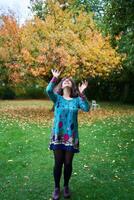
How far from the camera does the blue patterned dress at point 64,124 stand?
7367 mm

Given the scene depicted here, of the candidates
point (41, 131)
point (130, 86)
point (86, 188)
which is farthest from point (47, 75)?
point (86, 188)

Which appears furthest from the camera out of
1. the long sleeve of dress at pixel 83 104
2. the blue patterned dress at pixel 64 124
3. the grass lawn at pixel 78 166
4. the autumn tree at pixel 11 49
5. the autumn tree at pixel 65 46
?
the autumn tree at pixel 11 49

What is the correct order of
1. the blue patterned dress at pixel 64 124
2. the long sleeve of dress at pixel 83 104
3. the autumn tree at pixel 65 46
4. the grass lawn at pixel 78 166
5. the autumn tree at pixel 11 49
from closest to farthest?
the blue patterned dress at pixel 64 124 < the long sleeve of dress at pixel 83 104 < the grass lawn at pixel 78 166 < the autumn tree at pixel 65 46 < the autumn tree at pixel 11 49

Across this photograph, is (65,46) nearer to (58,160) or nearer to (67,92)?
(67,92)

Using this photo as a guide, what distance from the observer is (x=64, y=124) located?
291 inches

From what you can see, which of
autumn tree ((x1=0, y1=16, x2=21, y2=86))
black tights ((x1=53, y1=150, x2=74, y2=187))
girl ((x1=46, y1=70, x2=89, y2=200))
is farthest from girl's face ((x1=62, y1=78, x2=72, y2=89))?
autumn tree ((x1=0, y1=16, x2=21, y2=86))

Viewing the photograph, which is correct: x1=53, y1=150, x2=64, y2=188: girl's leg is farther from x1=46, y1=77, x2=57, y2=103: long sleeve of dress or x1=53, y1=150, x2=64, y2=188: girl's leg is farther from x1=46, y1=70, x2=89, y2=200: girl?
x1=46, y1=77, x2=57, y2=103: long sleeve of dress

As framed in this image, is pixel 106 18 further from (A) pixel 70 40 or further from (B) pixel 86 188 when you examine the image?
(A) pixel 70 40

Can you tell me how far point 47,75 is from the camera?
1033 inches

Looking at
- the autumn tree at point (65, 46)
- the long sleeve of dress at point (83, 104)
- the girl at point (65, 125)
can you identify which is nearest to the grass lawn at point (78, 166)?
the girl at point (65, 125)

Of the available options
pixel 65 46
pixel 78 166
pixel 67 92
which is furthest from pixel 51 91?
pixel 65 46

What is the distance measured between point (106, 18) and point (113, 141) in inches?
150

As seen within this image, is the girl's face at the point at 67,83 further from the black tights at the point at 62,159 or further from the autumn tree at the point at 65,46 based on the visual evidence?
the autumn tree at the point at 65,46

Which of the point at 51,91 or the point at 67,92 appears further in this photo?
the point at 67,92
